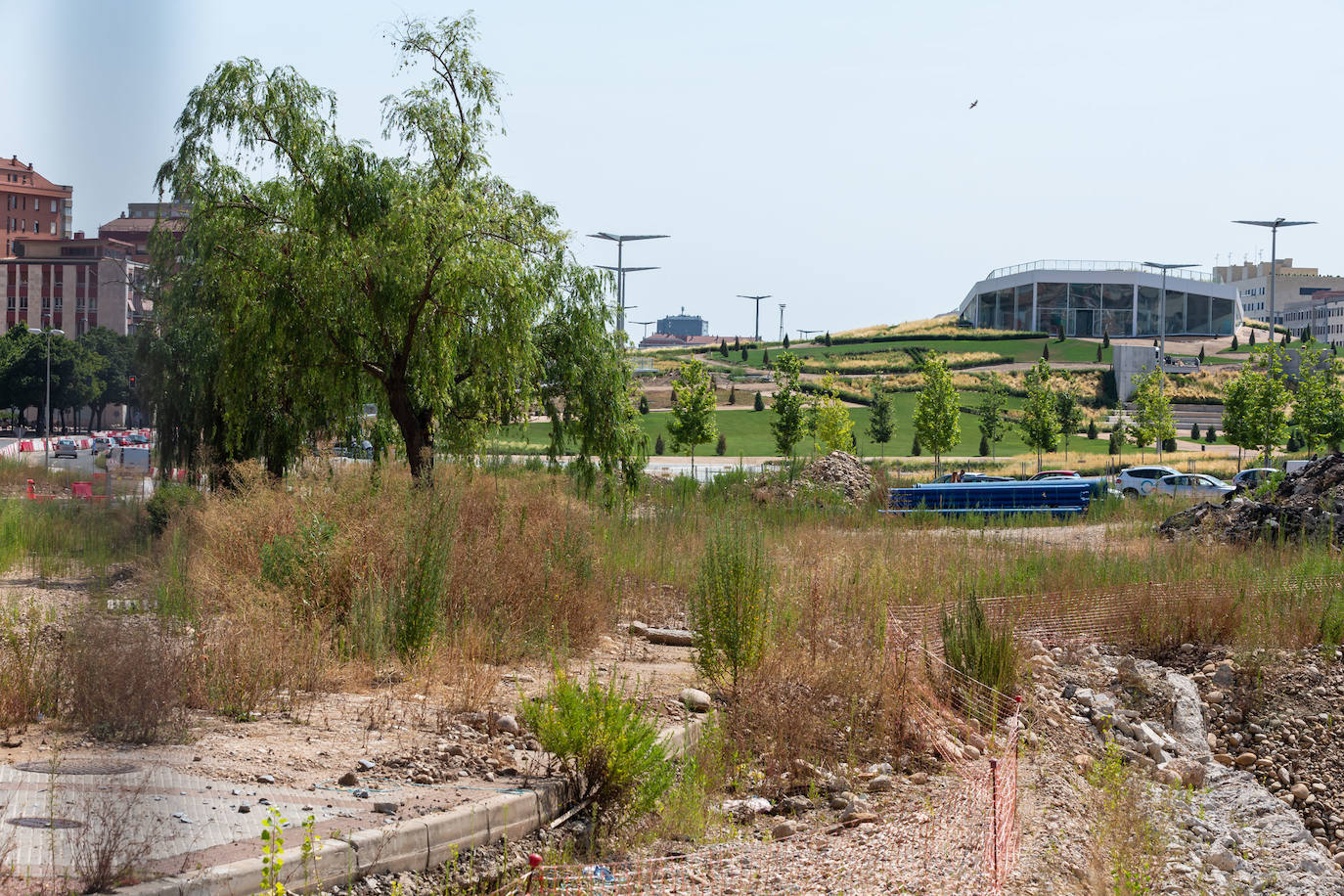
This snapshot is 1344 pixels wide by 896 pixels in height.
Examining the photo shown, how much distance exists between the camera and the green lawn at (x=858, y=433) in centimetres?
5781

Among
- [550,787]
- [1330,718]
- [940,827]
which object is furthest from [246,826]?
[1330,718]

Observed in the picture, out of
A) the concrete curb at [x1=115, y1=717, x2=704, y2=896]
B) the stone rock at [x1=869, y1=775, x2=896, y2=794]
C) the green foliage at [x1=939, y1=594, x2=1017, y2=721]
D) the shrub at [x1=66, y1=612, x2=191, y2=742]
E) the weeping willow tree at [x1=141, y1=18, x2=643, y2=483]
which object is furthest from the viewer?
the weeping willow tree at [x1=141, y1=18, x2=643, y2=483]

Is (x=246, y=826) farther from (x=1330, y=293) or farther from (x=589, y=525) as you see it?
(x=1330, y=293)

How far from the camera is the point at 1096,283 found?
10994 centimetres

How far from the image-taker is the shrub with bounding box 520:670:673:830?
19.8 feet

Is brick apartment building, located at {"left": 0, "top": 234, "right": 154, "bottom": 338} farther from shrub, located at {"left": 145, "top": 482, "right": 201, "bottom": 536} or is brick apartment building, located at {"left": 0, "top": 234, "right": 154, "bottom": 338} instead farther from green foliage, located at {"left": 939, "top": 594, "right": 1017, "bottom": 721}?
green foliage, located at {"left": 939, "top": 594, "right": 1017, "bottom": 721}

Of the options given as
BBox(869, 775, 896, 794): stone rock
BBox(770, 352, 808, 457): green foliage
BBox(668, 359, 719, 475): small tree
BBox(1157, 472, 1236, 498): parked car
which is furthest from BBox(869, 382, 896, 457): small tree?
BBox(869, 775, 896, 794): stone rock

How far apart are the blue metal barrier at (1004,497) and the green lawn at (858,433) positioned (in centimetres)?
2651

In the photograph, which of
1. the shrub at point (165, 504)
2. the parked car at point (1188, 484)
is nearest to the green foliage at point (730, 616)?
the shrub at point (165, 504)

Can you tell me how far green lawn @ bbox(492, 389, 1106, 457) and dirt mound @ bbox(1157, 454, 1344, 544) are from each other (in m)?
33.4

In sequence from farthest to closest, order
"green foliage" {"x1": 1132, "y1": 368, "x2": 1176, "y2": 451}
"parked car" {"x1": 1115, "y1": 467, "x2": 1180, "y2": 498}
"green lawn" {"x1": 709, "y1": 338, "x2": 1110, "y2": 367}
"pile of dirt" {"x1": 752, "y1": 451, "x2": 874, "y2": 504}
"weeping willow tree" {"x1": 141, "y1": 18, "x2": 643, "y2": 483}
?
"green lawn" {"x1": 709, "y1": 338, "x2": 1110, "y2": 367}
"green foliage" {"x1": 1132, "y1": 368, "x2": 1176, "y2": 451}
"parked car" {"x1": 1115, "y1": 467, "x2": 1180, "y2": 498}
"pile of dirt" {"x1": 752, "y1": 451, "x2": 874, "y2": 504}
"weeping willow tree" {"x1": 141, "y1": 18, "x2": 643, "y2": 483}

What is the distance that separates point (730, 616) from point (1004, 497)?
18.4 metres

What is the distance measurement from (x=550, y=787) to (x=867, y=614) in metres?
5.67

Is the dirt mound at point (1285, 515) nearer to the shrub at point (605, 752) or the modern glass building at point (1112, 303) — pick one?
the shrub at point (605, 752)
